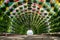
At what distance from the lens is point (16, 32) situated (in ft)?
4.48

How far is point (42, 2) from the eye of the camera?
4.39ft

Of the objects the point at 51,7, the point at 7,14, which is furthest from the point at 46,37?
the point at 7,14

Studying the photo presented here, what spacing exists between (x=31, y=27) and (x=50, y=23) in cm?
16

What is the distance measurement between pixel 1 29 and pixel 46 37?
1.21 feet

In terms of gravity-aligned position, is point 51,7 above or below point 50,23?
above

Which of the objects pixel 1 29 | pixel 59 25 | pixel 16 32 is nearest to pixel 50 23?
pixel 59 25

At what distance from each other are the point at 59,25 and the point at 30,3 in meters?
0.30

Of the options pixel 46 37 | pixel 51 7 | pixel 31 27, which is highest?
pixel 51 7

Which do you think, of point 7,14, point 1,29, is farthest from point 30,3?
point 1,29

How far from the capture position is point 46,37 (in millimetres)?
1277

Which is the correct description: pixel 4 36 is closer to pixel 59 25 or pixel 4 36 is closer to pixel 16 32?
pixel 16 32

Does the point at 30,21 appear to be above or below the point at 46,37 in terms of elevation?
above

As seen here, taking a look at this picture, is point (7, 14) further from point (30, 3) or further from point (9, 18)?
point (30, 3)

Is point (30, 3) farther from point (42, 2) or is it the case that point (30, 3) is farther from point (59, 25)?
point (59, 25)
